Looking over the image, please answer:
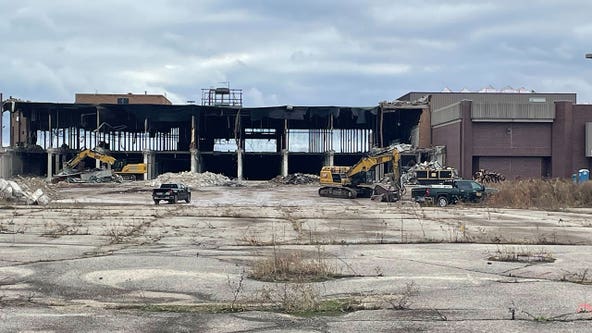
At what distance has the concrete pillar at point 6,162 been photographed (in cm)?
7856

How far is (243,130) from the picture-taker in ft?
306

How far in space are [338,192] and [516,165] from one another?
27.0 m

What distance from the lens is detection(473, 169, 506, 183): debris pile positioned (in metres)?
65.1

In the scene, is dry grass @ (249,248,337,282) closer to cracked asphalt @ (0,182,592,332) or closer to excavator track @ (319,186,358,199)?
cracked asphalt @ (0,182,592,332)

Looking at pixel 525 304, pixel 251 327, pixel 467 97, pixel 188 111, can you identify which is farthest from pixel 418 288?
pixel 467 97

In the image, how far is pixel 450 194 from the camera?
41.3 m

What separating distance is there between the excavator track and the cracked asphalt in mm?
27895

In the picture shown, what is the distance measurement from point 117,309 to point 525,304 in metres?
5.69

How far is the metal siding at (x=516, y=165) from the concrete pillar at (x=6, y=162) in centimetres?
5658

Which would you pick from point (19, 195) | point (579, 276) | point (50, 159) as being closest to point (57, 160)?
point (50, 159)

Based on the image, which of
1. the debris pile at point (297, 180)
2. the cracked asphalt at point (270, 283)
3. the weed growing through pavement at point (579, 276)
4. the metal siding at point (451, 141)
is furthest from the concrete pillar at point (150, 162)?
the weed growing through pavement at point (579, 276)

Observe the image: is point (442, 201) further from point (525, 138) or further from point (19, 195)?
point (525, 138)

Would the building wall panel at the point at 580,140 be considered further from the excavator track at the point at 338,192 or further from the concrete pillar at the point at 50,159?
the concrete pillar at the point at 50,159

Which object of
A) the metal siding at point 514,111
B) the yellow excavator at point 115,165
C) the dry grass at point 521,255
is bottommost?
the dry grass at point 521,255
